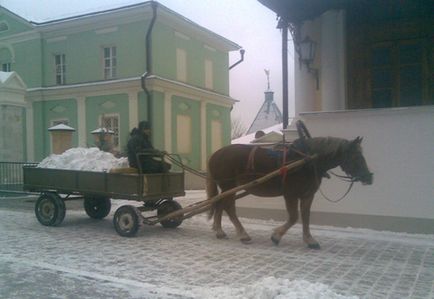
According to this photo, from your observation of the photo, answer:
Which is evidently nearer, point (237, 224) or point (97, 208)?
point (237, 224)

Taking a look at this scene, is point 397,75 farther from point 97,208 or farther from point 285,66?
point 97,208

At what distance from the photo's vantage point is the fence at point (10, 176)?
584 inches

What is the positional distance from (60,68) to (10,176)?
31.7 feet

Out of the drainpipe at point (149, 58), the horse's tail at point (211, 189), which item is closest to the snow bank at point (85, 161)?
the horse's tail at point (211, 189)

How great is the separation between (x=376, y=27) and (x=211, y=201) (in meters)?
6.04

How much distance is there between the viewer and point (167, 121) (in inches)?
815

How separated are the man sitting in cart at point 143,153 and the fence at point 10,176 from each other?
8.14 metres

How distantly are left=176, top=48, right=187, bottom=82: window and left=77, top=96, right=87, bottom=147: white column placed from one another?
15.9 ft

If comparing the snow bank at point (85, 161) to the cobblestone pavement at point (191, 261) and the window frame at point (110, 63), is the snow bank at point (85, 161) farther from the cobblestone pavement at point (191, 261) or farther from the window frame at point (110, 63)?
the window frame at point (110, 63)

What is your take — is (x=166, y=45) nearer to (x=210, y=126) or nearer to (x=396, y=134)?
(x=210, y=126)

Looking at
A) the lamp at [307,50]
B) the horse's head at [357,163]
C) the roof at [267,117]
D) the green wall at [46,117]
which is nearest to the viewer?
the horse's head at [357,163]

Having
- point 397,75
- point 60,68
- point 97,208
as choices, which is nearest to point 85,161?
point 97,208

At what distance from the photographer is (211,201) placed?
7543 mm

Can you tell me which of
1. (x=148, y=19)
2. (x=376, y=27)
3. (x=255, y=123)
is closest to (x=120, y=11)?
(x=148, y=19)
